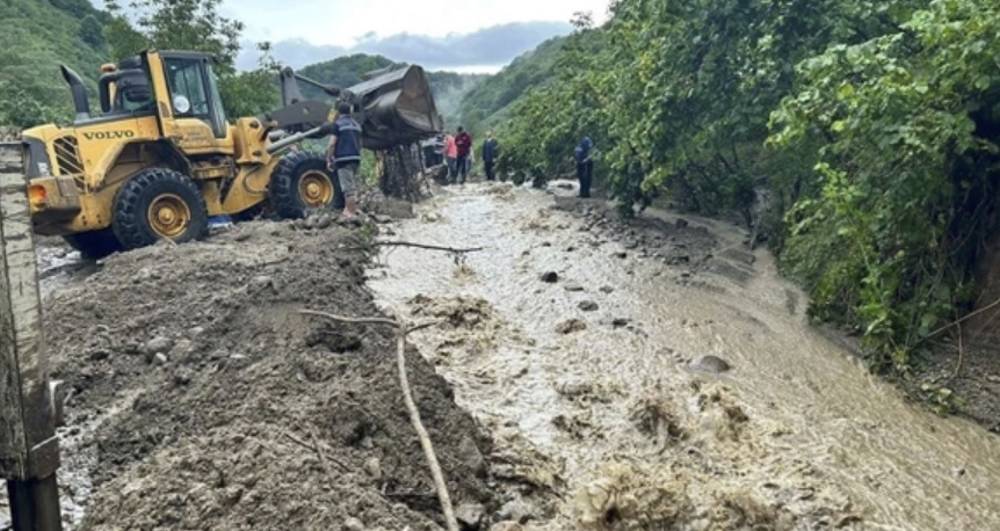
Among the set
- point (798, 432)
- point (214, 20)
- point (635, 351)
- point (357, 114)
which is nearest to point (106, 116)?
point (357, 114)

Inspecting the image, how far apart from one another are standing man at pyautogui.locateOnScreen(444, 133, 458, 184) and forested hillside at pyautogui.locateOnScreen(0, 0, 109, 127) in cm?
994

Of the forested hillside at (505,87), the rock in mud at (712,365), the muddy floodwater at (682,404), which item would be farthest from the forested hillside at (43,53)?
the forested hillside at (505,87)

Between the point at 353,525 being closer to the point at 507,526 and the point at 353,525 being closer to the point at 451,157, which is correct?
the point at 507,526

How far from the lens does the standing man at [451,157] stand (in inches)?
887

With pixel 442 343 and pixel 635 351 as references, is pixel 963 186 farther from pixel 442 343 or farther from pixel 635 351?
pixel 442 343

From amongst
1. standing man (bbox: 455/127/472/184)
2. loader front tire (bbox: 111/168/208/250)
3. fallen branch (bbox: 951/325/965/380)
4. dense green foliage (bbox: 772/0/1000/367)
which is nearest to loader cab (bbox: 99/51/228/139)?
loader front tire (bbox: 111/168/208/250)

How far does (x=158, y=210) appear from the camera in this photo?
9180mm

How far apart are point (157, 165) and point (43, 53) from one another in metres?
17.8

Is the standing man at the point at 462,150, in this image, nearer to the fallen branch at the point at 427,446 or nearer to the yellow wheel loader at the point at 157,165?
the yellow wheel loader at the point at 157,165

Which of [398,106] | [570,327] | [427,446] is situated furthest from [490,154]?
[427,446]

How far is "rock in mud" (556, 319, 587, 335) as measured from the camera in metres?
6.86

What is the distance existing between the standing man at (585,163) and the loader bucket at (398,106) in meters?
3.44

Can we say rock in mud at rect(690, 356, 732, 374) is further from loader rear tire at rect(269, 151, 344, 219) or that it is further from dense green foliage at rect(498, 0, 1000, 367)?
loader rear tire at rect(269, 151, 344, 219)

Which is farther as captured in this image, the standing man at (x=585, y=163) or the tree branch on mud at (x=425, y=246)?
the standing man at (x=585, y=163)
